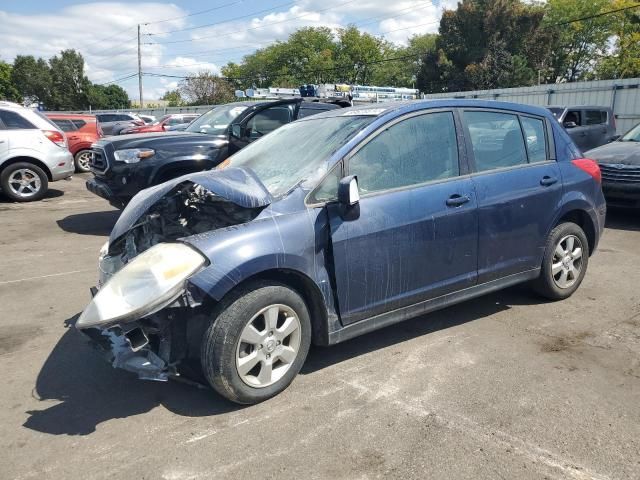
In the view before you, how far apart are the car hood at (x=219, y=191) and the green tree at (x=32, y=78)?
68739 mm

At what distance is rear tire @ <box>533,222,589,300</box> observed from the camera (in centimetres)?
475

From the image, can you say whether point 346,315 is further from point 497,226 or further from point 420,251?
point 497,226

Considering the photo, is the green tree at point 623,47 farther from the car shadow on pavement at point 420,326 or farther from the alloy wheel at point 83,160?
the car shadow on pavement at point 420,326

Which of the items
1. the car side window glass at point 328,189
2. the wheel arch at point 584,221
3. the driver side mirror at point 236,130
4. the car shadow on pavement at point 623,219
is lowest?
the car shadow on pavement at point 623,219

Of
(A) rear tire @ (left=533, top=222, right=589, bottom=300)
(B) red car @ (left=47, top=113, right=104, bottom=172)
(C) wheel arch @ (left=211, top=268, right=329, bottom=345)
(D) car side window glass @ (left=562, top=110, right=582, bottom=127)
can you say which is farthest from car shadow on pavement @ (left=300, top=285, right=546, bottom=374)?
(B) red car @ (left=47, top=113, right=104, bottom=172)

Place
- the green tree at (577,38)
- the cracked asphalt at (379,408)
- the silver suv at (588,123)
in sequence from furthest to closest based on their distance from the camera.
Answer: the green tree at (577,38), the silver suv at (588,123), the cracked asphalt at (379,408)

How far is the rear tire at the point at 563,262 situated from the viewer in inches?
187

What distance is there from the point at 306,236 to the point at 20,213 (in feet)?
27.1

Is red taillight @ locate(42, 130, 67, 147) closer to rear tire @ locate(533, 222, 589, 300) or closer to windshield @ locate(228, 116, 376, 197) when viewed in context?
windshield @ locate(228, 116, 376, 197)

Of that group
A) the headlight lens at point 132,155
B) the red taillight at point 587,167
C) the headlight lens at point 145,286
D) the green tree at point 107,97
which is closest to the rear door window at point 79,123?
the headlight lens at point 132,155

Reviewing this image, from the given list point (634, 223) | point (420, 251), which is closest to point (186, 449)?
point (420, 251)

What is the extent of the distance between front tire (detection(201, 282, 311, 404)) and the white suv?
9108mm

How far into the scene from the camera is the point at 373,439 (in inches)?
114

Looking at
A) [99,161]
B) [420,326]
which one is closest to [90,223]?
[99,161]
